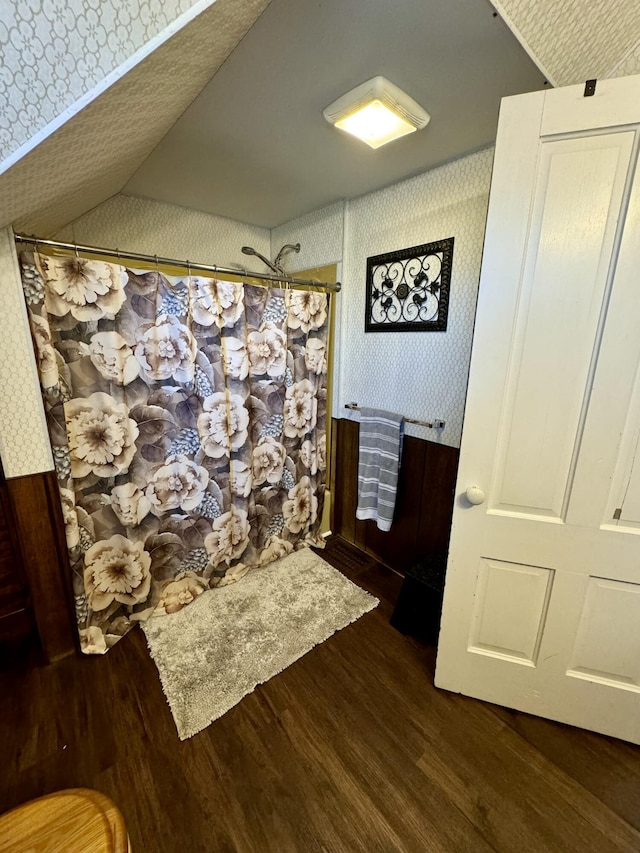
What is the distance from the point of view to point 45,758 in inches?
47.4

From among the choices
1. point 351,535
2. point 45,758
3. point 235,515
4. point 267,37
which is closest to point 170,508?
point 235,515

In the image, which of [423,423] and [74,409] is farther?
[423,423]

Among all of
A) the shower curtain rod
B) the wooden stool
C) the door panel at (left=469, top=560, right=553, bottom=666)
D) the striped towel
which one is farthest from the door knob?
the shower curtain rod

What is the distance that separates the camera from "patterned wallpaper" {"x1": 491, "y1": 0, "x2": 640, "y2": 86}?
87cm

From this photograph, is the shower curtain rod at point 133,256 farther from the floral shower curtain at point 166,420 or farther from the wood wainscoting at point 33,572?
the wood wainscoting at point 33,572

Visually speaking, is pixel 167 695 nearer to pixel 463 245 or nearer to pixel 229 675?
pixel 229 675

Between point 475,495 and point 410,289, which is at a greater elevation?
point 410,289

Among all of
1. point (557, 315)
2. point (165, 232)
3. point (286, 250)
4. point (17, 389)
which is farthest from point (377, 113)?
point (17, 389)

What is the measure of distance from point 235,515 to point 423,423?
1.24 m

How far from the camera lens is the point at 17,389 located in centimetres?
133

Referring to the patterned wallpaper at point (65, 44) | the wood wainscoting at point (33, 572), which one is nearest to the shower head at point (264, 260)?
the patterned wallpaper at point (65, 44)

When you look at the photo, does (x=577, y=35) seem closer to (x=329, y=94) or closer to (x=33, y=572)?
(x=329, y=94)

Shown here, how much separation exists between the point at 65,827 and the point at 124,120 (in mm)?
1635

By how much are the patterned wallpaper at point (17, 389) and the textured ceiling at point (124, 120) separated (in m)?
0.20
